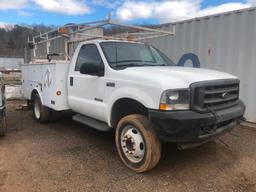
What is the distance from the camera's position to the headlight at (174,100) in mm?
Result: 3553

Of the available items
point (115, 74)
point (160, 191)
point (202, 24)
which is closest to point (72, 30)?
point (115, 74)

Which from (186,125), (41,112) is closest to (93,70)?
(186,125)

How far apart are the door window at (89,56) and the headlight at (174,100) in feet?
5.57

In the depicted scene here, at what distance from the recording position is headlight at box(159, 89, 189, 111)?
3.55 metres

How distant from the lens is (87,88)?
5098mm

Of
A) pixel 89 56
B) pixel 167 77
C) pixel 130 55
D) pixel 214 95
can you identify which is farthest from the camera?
pixel 89 56

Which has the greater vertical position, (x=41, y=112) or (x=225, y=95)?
(x=225, y=95)

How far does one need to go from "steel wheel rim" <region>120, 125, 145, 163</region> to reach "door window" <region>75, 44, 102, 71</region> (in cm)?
141

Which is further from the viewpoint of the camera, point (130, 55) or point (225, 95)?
point (130, 55)

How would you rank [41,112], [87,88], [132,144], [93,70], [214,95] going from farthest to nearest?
[41,112] < [87,88] < [93,70] < [132,144] < [214,95]

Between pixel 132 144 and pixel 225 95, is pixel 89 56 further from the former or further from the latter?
pixel 225 95

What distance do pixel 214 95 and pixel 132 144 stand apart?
4.64 feet

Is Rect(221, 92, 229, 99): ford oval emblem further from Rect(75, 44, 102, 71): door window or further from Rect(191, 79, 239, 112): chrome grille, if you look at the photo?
Rect(75, 44, 102, 71): door window

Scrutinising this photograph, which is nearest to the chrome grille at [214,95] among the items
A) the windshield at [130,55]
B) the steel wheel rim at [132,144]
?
the steel wheel rim at [132,144]
